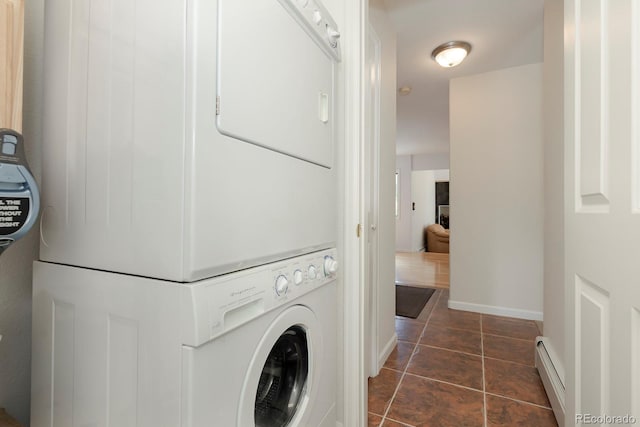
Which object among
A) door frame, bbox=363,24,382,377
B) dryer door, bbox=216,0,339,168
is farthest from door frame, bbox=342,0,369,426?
door frame, bbox=363,24,382,377

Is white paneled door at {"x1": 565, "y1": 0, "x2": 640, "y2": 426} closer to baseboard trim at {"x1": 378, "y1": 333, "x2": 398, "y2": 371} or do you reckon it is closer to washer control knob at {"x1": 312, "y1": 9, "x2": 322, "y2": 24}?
washer control knob at {"x1": 312, "y1": 9, "x2": 322, "y2": 24}

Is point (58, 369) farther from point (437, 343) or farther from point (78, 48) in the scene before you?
point (437, 343)

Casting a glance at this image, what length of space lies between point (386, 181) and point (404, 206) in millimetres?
5473

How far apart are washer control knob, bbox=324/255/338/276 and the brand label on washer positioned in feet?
2.61

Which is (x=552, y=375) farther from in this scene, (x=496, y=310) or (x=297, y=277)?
(x=297, y=277)

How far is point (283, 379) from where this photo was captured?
953 millimetres

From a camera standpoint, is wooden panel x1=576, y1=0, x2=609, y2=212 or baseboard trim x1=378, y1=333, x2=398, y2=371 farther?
baseboard trim x1=378, y1=333, x2=398, y2=371

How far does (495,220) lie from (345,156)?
230 centimetres

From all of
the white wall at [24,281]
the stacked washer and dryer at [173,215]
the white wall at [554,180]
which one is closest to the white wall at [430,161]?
the white wall at [554,180]

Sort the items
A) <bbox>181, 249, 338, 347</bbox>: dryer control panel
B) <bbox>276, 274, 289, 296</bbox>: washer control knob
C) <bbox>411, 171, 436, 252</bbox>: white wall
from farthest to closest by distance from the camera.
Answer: <bbox>411, 171, 436, 252</bbox>: white wall, <bbox>276, 274, 289, 296</bbox>: washer control knob, <bbox>181, 249, 338, 347</bbox>: dryer control panel

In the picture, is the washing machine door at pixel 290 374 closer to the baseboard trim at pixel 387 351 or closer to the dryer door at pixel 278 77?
the dryer door at pixel 278 77

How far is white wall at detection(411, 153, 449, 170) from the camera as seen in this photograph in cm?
689

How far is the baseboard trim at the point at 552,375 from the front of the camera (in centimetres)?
139

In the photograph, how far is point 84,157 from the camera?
736 mm
